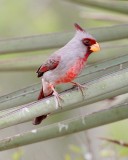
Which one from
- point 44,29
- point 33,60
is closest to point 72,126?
point 33,60

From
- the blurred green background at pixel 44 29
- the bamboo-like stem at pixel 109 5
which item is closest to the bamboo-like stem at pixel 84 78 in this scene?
the bamboo-like stem at pixel 109 5

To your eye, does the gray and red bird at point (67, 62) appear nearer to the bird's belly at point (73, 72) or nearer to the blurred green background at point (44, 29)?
the bird's belly at point (73, 72)

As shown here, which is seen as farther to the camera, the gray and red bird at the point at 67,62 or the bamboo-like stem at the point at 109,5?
the bamboo-like stem at the point at 109,5

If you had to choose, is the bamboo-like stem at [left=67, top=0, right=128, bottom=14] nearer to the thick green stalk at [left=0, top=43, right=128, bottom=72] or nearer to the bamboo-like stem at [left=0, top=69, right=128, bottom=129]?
the thick green stalk at [left=0, top=43, right=128, bottom=72]

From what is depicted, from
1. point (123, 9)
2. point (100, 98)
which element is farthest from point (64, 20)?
point (100, 98)

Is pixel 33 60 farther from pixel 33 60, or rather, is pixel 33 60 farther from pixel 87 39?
pixel 87 39

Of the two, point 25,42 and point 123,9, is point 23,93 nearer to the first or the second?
point 25,42
